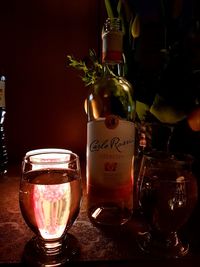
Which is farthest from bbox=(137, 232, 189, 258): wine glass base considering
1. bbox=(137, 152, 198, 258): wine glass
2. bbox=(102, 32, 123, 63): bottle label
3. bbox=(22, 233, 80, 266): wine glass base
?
bbox=(102, 32, 123, 63): bottle label

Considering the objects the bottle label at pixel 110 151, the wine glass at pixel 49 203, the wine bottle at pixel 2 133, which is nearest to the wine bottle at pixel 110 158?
the bottle label at pixel 110 151

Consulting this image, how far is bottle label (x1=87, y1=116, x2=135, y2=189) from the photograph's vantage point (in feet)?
1.86

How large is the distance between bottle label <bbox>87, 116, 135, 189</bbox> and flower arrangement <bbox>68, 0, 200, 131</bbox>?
0.08 metres

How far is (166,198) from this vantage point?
0.47m

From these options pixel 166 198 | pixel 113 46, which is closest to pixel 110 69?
pixel 113 46

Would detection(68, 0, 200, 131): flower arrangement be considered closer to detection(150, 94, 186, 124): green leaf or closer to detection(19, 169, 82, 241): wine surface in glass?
detection(150, 94, 186, 124): green leaf

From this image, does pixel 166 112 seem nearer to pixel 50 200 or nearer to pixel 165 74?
pixel 165 74

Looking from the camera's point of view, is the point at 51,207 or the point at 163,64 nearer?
the point at 51,207

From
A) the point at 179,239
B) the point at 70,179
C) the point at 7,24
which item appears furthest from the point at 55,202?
the point at 7,24

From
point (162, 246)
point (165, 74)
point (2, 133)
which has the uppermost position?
point (165, 74)

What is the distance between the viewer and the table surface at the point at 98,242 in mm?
445

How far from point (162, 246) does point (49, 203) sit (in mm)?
207

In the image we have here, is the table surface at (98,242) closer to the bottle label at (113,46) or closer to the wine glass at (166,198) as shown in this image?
the wine glass at (166,198)

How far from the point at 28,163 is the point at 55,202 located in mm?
75
